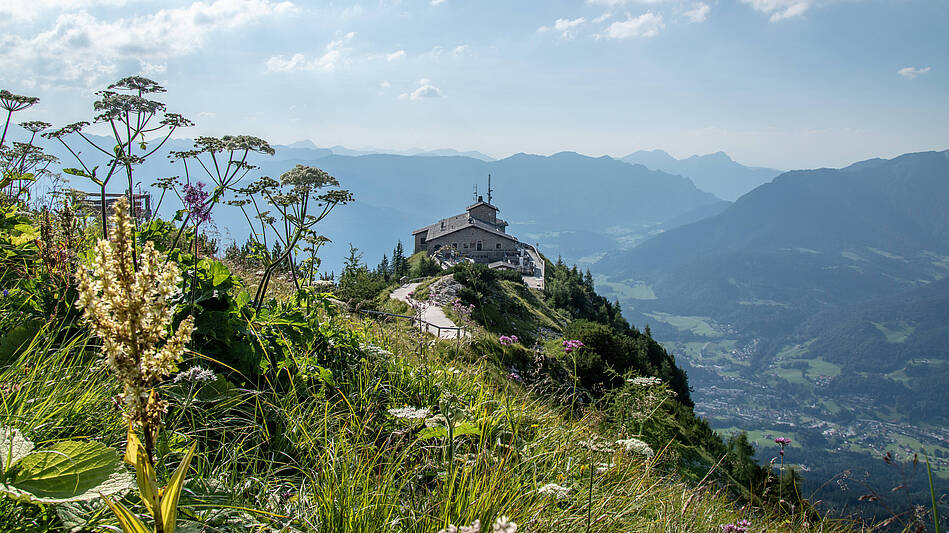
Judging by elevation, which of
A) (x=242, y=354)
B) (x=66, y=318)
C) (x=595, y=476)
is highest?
(x=66, y=318)

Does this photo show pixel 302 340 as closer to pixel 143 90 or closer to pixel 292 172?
pixel 292 172

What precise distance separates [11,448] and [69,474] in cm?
27

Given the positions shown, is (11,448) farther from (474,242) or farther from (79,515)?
(474,242)

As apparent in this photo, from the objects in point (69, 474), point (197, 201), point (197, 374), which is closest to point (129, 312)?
point (69, 474)

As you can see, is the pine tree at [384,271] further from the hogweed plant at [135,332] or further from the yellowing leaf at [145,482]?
the yellowing leaf at [145,482]

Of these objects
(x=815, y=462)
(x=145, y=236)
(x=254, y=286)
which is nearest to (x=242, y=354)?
(x=145, y=236)

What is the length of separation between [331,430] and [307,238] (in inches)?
99.9

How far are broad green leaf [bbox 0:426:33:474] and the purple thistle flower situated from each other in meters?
3.14

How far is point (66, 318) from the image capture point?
4137mm

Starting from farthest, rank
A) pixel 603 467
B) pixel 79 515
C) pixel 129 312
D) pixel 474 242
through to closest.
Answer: pixel 474 242, pixel 603 467, pixel 79 515, pixel 129 312

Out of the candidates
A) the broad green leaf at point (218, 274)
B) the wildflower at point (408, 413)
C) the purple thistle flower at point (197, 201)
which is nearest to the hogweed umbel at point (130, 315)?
the wildflower at point (408, 413)

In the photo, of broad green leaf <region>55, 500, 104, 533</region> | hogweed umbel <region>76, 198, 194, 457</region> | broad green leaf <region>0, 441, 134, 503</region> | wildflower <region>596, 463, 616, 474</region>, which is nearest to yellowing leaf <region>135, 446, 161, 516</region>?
hogweed umbel <region>76, 198, 194, 457</region>

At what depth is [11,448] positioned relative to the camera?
222 cm

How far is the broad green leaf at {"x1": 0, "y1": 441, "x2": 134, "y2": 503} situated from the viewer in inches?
85.4
